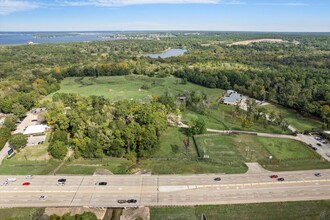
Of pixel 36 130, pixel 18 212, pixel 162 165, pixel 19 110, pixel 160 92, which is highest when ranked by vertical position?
pixel 19 110

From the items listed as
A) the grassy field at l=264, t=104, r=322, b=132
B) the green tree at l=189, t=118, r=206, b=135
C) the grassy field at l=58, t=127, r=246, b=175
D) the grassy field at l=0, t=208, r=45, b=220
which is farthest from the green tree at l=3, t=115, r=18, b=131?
the grassy field at l=264, t=104, r=322, b=132

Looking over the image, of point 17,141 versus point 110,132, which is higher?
point 110,132

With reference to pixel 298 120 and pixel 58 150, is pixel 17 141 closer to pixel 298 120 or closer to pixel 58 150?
pixel 58 150

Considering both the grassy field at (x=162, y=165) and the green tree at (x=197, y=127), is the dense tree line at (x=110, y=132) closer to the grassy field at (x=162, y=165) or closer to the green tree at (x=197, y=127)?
the grassy field at (x=162, y=165)

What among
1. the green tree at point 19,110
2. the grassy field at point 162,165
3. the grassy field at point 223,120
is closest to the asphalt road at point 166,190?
the grassy field at point 162,165

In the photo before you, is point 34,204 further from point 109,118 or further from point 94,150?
point 109,118

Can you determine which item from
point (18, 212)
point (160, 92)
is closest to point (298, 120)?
point (160, 92)

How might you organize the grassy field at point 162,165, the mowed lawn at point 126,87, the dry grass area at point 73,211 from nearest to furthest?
the dry grass area at point 73,211 → the grassy field at point 162,165 → the mowed lawn at point 126,87
